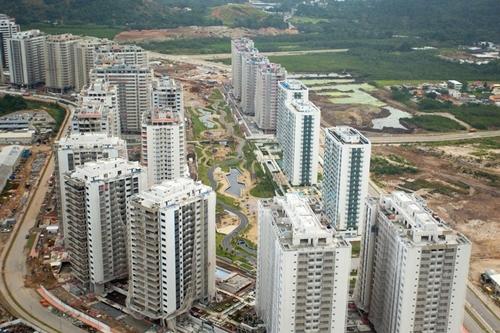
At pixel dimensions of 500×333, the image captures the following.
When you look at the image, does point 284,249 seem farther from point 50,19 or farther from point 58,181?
point 50,19

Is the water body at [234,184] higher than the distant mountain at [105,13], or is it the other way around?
the distant mountain at [105,13]

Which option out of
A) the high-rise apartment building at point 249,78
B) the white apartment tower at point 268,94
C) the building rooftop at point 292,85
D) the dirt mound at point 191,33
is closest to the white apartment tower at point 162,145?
Answer: the building rooftop at point 292,85

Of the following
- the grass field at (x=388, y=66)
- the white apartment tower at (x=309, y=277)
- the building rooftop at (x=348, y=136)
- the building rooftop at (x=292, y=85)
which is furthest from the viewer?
the grass field at (x=388, y=66)

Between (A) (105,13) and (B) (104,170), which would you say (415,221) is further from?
(A) (105,13)

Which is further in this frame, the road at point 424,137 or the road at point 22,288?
the road at point 424,137

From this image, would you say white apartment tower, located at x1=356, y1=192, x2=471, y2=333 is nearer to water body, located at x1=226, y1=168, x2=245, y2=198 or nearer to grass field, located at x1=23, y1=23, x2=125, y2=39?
water body, located at x1=226, y1=168, x2=245, y2=198

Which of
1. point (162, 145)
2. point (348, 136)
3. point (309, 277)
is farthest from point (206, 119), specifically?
point (309, 277)

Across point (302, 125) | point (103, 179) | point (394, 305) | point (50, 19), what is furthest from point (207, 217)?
point (50, 19)

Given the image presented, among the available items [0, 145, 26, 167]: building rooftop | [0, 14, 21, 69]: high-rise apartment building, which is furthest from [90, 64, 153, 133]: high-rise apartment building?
[0, 14, 21, 69]: high-rise apartment building

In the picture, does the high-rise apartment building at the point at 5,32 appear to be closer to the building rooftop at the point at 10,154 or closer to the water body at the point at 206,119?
the water body at the point at 206,119
